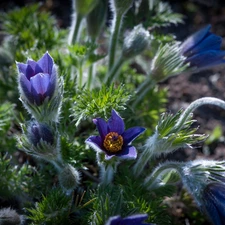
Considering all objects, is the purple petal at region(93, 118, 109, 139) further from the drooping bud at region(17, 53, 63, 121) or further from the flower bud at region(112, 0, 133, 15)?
the flower bud at region(112, 0, 133, 15)

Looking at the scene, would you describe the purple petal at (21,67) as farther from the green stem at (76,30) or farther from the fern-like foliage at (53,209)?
the green stem at (76,30)

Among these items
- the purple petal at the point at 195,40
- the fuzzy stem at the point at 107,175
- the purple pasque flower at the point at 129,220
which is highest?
the purple petal at the point at 195,40

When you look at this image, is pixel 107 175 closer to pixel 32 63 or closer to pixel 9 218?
pixel 9 218

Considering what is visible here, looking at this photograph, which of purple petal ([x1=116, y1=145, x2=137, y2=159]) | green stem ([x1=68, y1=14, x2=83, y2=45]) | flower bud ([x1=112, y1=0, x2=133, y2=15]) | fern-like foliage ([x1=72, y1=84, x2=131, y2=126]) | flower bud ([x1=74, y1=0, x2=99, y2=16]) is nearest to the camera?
purple petal ([x1=116, y1=145, x2=137, y2=159])

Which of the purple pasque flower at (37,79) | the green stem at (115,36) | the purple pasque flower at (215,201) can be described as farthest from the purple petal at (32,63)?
the purple pasque flower at (215,201)

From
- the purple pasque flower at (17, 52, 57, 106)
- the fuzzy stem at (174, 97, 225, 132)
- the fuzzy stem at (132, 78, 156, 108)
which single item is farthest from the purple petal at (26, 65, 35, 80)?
the fuzzy stem at (132, 78, 156, 108)
